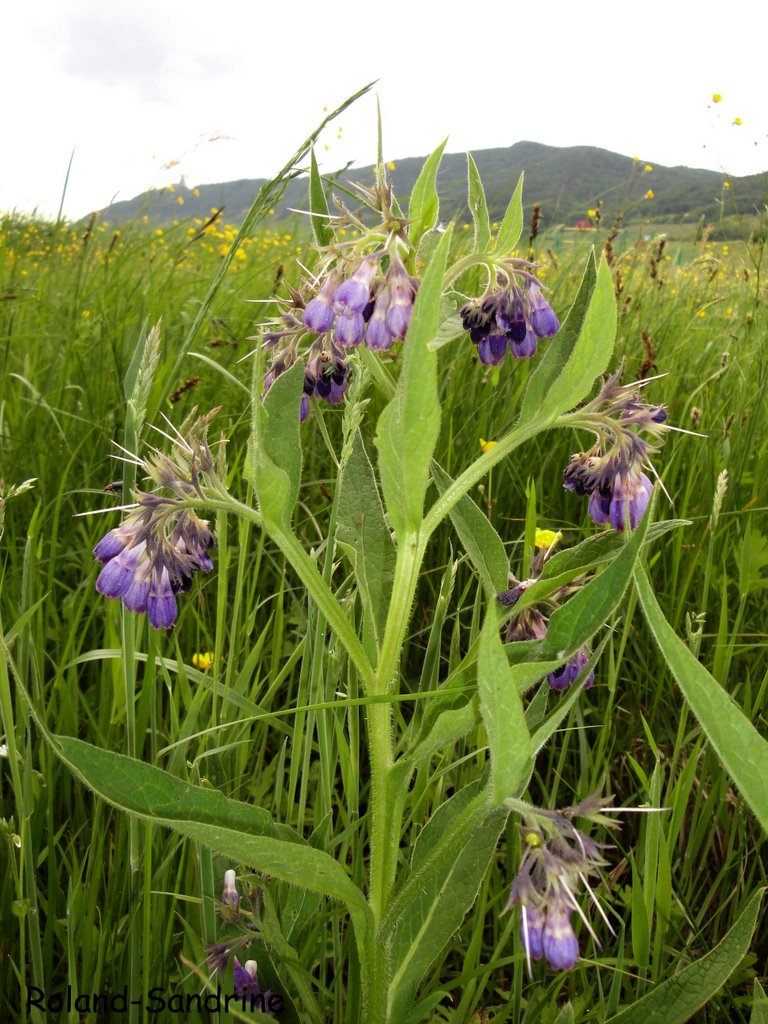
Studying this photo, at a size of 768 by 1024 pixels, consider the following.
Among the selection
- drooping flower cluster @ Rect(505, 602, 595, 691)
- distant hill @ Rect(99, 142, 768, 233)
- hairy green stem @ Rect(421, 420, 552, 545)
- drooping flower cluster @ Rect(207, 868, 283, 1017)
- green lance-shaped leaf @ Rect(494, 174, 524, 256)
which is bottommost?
drooping flower cluster @ Rect(207, 868, 283, 1017)

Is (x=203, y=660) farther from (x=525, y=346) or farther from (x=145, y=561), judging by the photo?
(x=525, y=346)

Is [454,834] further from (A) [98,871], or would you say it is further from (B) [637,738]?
(B) [637,738]

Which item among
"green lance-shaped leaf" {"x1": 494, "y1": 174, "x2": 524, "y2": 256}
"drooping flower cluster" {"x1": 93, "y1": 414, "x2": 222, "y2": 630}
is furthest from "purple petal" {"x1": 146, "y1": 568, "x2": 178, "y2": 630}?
"green lance-shaped leaf" {"x1": 494, "y1": 174, "x2": 524, "y2": 256}

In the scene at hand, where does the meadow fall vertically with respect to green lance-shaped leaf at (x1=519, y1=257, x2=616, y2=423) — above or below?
below

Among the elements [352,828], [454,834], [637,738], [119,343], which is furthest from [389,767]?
[119,343]

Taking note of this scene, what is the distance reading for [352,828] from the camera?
169 cm

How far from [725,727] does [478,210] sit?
3.25ft

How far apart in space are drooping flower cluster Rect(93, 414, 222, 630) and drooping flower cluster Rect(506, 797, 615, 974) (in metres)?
0.69

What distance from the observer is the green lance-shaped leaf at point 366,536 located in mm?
1587

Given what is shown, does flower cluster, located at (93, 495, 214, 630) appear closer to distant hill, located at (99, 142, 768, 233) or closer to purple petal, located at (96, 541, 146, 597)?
purple petal, located at (96, 541, 146, 597)

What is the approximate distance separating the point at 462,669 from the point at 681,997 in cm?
58

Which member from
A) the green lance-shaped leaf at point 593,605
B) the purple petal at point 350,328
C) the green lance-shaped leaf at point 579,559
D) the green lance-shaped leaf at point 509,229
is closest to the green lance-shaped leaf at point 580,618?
the green lance-shaped leaf at point 593,605

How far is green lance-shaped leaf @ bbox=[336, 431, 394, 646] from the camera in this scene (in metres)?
1.59

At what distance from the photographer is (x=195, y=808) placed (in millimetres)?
1265
